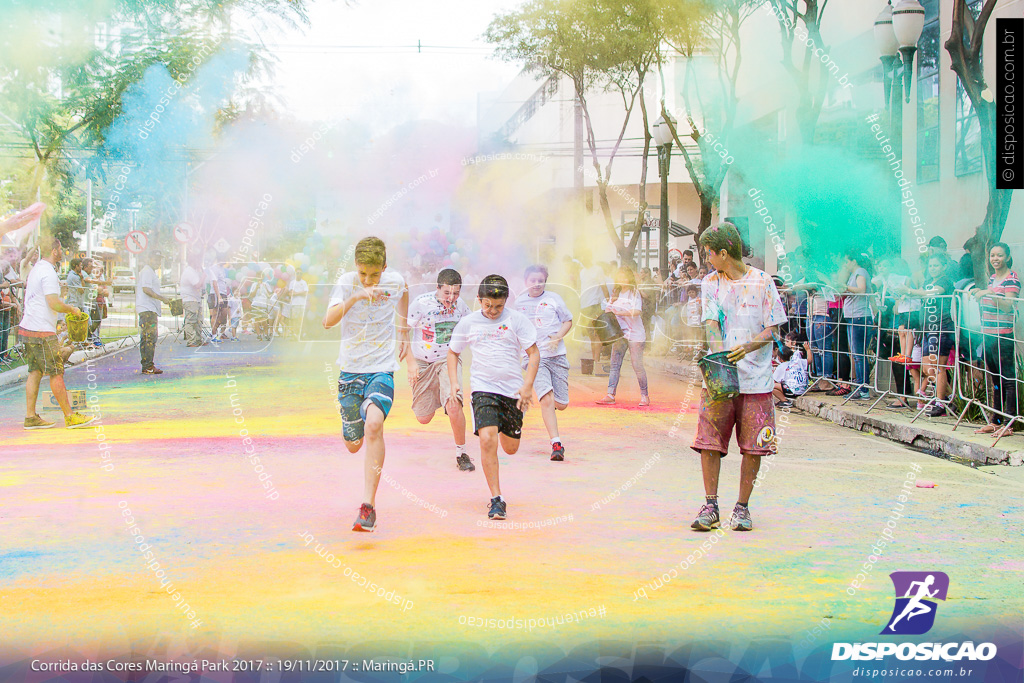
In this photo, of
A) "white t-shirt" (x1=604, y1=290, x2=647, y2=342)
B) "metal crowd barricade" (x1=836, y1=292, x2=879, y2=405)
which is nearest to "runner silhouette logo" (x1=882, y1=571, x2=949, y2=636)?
"metal crowd barricade" (x1=836, y1=292, x2=879, y2=405)

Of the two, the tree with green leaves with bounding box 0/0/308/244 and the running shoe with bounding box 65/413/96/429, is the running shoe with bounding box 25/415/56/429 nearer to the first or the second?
the running shoe with bounding box 65/413/96/429

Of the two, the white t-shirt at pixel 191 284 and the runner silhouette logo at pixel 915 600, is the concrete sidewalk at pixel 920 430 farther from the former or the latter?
the white t-shirt at pixel 191 284

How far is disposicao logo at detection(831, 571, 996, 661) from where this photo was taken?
3660 mm

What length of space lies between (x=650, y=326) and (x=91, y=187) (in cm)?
1143

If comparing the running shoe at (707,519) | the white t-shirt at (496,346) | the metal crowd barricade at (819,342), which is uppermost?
the white t-shirt at (496,346)

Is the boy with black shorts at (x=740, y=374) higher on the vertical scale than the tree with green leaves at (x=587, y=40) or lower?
lower

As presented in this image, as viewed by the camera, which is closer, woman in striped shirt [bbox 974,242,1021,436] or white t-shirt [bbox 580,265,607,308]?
woman in striped shirt [bbox 974,242,1021,436]

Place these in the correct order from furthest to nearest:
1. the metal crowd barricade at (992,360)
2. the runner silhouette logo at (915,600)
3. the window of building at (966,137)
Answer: the window of building at (966,137), the metal crowd barricade at (992,360), the runner silhouette logo at (915,600)

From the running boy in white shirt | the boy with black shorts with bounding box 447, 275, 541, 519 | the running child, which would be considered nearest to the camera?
the boy with black shorts with bounding box 447, 275, 541, 519

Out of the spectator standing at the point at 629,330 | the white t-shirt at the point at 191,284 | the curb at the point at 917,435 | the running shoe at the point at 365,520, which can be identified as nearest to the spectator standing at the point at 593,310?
the spectator standing at the point at 629,330

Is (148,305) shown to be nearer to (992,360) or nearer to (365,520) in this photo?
(365,520)

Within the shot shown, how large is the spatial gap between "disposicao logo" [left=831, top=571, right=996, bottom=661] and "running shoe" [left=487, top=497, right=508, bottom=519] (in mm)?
2132

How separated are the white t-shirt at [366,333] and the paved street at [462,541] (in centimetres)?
92

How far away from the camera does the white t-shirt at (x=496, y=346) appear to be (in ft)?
19.5
